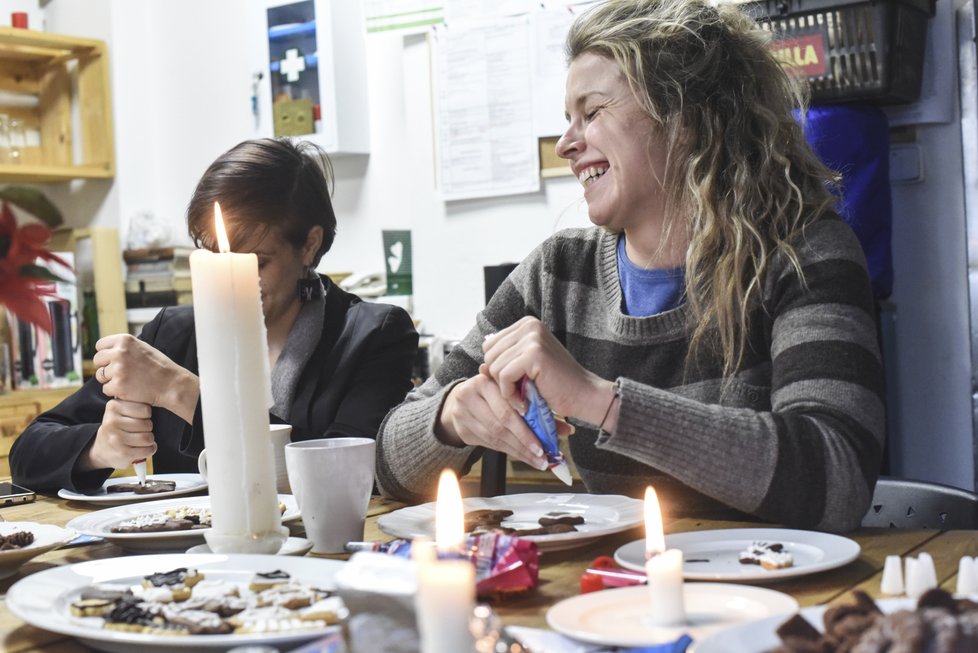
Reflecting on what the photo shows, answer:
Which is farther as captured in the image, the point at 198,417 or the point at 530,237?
the point at 530,237

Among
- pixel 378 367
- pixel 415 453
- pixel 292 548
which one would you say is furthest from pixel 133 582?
pixel 378 367

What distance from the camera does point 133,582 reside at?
0.85 metres

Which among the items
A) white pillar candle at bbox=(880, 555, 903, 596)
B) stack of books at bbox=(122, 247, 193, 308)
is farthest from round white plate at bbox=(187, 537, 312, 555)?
stack of books at bbox=(122, 247, 193, 308)

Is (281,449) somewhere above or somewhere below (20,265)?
below

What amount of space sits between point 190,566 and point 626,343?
77 cm

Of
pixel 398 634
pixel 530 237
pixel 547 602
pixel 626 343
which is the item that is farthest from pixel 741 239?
pixel 530 237

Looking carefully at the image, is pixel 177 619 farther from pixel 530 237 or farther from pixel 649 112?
pixel 530 237

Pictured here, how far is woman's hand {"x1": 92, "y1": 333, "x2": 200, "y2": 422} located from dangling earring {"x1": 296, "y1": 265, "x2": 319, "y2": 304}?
0.39 m

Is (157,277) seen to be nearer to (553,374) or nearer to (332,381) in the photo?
(332,381)

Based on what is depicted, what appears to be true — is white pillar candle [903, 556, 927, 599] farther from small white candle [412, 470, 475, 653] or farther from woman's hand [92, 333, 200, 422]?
woman's hand [92, 333, 200, 422]

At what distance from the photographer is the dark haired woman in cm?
180

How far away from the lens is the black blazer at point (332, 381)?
176 cm

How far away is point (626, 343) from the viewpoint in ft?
4.91

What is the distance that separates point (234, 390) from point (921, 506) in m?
0.87
